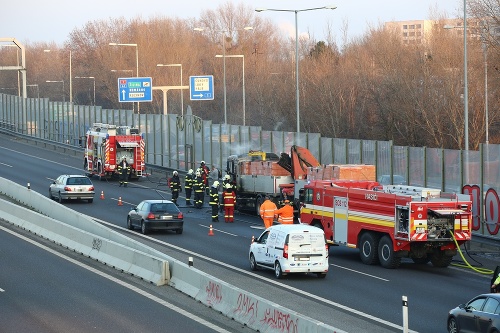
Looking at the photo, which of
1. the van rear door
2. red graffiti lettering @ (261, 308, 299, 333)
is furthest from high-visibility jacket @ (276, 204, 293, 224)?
red graffiti lettering @ (261, 308, 299, 333)

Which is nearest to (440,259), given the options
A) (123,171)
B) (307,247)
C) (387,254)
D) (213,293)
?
(387,254)

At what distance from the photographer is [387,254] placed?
29703 mm

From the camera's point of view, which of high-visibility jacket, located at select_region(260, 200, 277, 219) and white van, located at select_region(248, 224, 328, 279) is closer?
white van, located at select_region(248, 224, 328, 279)

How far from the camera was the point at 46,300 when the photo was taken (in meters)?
23.4

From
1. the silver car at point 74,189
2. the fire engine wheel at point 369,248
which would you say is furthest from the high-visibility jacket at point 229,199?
the fire engine wheel at point 369,248

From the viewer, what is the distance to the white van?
26766 millimetres

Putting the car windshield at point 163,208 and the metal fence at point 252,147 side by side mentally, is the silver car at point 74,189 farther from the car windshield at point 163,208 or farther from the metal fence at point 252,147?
the car windshield at point 163,208

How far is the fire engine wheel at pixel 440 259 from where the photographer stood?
3014 centimetres

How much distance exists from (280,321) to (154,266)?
808cm

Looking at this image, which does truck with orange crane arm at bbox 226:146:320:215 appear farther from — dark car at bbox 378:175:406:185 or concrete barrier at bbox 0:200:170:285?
concrete barrier at bbox 0:200:170:285

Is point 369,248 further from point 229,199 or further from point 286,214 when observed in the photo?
point 229,199

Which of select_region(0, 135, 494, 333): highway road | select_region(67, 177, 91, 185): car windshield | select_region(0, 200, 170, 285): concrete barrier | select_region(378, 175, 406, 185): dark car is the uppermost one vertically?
select_region(378, 175, 406, 185): dark car

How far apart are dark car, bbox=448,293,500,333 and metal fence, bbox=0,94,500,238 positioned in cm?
1562

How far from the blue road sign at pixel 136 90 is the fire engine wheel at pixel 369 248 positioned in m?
42.3
